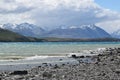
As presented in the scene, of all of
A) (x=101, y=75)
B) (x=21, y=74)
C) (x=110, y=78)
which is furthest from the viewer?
(x=21, y=74)

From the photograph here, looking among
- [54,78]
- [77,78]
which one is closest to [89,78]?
[77,78]

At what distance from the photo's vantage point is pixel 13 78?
2866cm

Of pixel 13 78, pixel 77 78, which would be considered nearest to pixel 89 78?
pixel 77 78

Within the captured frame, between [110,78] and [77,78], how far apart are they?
2497 millimetres

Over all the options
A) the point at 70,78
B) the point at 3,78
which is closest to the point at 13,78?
the point at 3,78

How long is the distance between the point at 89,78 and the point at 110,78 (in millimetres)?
1578

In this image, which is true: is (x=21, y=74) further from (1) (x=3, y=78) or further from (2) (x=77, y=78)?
(2) (x=77, y=78)

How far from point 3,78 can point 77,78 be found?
5.94m

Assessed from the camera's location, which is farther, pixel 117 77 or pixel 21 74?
pixel 21 74

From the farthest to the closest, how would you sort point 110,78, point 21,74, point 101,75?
point 21,74 < point 101,75 < point 110,78

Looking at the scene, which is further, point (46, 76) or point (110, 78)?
point (46, 76)

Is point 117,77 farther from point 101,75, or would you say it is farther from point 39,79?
point 39,79

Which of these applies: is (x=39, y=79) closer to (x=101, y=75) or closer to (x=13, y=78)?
(x=13, y=78)

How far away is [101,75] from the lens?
29453 mm
